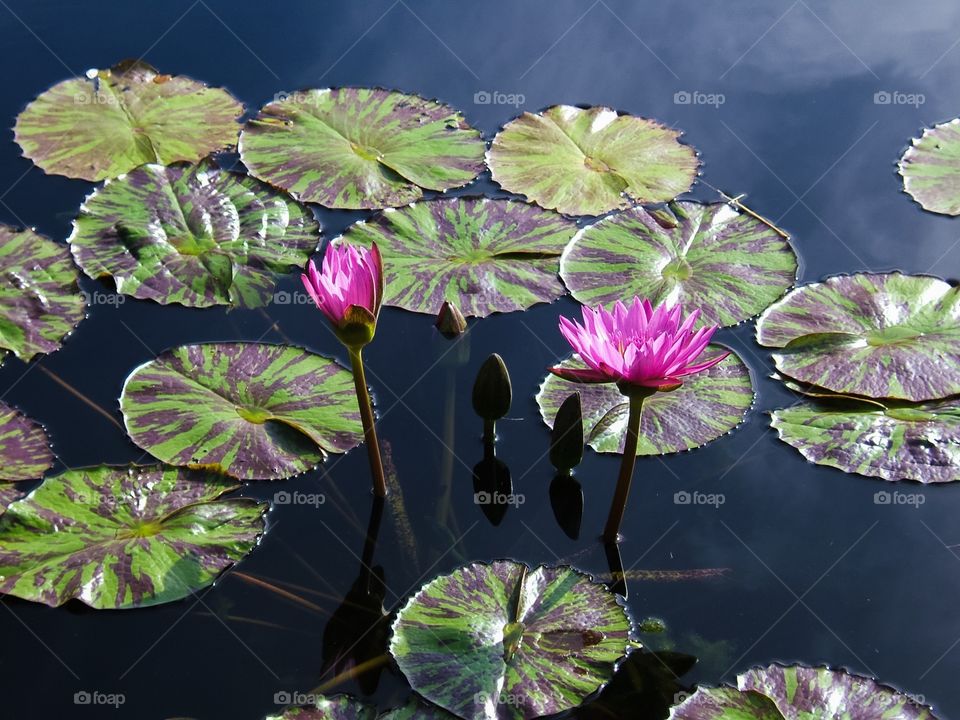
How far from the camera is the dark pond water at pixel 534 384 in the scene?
270 cm

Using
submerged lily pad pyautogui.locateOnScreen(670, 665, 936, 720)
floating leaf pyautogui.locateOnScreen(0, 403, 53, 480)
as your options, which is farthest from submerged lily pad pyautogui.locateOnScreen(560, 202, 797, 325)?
floating leaf pyautogui.locateOnScreen(0, 403, 53, 480)

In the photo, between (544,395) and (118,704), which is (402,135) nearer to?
(544,395)

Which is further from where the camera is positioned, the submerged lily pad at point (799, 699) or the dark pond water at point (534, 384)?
the dark pond water at point (534, 384)

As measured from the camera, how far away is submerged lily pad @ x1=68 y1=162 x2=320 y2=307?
3.72 metres

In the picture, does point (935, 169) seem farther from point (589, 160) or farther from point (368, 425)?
point (368, 425)

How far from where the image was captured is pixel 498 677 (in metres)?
2.52

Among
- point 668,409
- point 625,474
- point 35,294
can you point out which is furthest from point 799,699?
point 35,294

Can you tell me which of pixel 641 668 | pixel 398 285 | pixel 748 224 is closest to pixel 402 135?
pixel 398 285

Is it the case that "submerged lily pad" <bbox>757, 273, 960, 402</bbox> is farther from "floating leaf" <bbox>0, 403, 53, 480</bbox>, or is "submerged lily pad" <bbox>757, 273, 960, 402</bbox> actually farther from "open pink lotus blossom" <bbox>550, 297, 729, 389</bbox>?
"floating leaf" <bbox>0, 403, 53, 480</bbox>

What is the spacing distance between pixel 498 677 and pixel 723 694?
56cm

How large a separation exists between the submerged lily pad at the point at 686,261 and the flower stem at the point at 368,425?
1046 millimetres

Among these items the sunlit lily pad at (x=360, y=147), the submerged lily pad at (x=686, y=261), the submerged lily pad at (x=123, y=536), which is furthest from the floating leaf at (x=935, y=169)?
the submerged lily pad at (x=123, y=536)

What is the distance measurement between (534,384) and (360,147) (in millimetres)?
1455

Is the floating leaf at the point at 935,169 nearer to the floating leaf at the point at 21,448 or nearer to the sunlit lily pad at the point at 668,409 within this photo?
the sunlit lily pad at the point at 668,409
